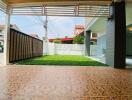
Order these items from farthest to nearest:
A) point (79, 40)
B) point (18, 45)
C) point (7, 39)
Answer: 1. point (79, 40)
2. point (18, 45)
3. point (7, 39)

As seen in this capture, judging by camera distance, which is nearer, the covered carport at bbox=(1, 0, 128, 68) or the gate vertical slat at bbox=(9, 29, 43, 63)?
the covered carport at bbox=(1, 0, 128, 68)

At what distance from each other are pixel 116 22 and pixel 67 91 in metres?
5.87

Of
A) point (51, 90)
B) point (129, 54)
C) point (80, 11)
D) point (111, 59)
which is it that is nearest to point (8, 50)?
point (80, 11)

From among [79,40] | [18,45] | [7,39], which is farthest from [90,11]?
[79,40]

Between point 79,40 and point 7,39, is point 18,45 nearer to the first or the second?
point 7,39

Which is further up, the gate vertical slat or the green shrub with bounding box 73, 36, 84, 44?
the green shrub with bounding box 73, 36, 84, 44

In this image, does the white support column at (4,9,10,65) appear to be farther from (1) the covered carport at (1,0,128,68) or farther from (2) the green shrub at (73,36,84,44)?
(2) the green shrub at (73,36,84,44)

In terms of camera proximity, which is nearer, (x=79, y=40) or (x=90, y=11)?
(x=90, y=11)

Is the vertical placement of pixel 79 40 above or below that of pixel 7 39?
above

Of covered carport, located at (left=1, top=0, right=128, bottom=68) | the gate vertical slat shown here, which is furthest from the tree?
covered carport, located at (left=1, top=0, right=128, bottom=68)

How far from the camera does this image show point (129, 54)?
23.4 metres

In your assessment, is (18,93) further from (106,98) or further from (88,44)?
(88,44)

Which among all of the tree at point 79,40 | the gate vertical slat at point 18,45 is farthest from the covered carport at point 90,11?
the tree at point 79,40

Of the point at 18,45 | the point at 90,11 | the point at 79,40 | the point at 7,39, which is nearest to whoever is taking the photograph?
the point at 7,39
